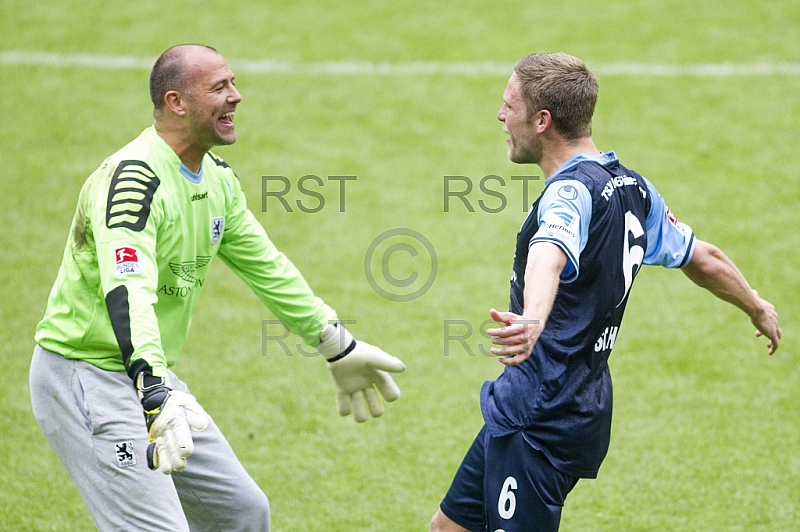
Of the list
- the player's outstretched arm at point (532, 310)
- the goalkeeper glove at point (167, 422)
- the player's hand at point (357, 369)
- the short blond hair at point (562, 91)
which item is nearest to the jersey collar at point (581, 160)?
the short blond hair at point (562, 91)

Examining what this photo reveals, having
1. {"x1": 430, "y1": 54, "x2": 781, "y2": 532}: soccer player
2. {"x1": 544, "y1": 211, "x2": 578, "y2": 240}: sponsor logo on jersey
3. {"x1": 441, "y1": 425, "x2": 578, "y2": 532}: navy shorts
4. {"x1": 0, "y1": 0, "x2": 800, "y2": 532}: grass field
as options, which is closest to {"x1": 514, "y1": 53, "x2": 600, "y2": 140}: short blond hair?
{"x1": 430, "y1": 54, "x2": 781, "y2": 532}: soccer player

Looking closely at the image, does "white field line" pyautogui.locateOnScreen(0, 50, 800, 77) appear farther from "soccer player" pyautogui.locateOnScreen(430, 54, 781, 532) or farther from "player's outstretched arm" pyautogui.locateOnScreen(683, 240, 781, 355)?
"soccer player" pyautogui.locateOnScreen(430, 54, 781, 532)

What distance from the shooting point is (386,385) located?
5.27m

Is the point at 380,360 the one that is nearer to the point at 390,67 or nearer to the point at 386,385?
the point at 386,385

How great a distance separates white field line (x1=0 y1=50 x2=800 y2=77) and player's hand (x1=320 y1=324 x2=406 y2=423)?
25.4ft

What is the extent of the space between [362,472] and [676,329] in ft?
10.9

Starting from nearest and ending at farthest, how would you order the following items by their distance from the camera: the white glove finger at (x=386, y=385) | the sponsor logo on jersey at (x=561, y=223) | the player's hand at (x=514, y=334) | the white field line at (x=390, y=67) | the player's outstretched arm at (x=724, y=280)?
the player's hand at (x=514, y=334) < the sponsor logo on jersey at (x=561, y=223) < the player's outstretched arm at (x=724, y=280) < the white glove finger at (x=386, y=385) < the white field line at (x=390, y=67)

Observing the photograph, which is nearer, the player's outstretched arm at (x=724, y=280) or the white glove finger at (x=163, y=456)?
the white glove finger at (x=163, y=456)

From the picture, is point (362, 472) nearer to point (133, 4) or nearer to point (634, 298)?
point (634, 298)

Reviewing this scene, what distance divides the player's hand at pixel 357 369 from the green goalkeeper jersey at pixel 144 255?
1.14ft

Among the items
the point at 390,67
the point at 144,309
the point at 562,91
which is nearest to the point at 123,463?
the point at 144,309

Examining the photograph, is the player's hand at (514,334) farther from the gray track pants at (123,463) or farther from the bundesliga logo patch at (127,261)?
the gray track pants at (123,463)

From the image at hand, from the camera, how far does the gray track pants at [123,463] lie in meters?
4.18

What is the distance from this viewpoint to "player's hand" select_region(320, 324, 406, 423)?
5.12m
